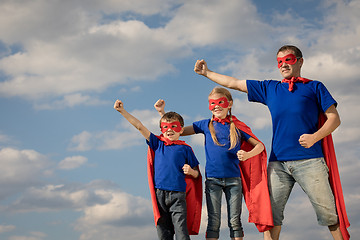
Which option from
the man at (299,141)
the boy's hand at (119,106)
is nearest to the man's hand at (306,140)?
the man at (299,141)

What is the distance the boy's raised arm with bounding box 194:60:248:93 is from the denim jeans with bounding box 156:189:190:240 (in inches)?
64.7

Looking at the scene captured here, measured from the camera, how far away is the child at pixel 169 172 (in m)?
5.91

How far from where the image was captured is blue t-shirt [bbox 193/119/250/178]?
576cm

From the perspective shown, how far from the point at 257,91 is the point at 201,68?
2.98 feet

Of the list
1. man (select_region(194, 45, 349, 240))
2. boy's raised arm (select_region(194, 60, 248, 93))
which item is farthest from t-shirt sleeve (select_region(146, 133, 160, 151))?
man (select_region(194, 45, 349, 240))

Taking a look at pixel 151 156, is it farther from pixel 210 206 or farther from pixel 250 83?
pixel 250 83

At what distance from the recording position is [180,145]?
6.16 metres

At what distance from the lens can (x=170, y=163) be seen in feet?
19.7

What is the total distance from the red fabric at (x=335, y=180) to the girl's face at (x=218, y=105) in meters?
1.31

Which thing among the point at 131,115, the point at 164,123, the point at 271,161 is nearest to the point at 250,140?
the point at 271,161

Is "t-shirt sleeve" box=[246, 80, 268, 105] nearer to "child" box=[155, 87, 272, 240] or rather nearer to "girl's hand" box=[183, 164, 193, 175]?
"child" box=[155, 87, 272, 240]

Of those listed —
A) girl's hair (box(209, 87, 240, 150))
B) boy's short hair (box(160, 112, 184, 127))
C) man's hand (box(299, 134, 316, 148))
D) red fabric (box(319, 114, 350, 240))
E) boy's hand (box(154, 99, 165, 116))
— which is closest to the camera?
man's hand (box(299, 134, 316, 148))

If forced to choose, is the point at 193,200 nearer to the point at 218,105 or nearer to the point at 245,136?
the point at 245,136

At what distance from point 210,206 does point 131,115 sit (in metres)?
1.68
